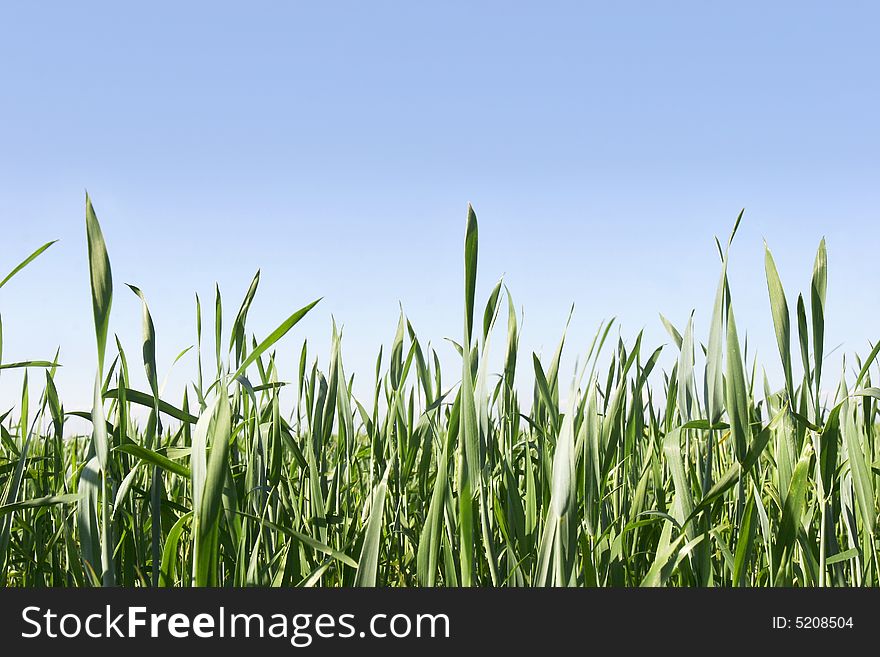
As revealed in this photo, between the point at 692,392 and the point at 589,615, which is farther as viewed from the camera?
the point at 692,392

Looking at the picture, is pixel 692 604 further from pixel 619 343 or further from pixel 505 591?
pixel 619 343

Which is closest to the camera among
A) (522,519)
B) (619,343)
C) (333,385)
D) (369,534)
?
(369,534)

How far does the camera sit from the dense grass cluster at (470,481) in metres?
0.72

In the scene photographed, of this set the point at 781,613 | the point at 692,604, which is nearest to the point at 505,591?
the point at 692,604

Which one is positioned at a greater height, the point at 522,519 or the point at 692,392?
the point at 692,392

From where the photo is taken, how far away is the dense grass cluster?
2.35 feet

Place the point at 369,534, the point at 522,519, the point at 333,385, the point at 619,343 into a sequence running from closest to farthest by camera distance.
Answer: the point at 369,534 < the point at 522,519 < the point at 333,385 < the point at 619,343

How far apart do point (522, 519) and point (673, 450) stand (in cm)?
21

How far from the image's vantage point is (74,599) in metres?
0.77

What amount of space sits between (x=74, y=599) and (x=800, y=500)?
32.6 inches

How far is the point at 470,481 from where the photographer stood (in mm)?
709

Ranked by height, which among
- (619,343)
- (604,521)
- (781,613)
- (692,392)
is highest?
(619,343)

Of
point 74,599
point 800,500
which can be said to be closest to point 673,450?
point 800,500

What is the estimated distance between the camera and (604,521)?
1.06 m
